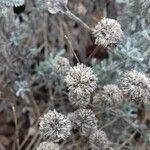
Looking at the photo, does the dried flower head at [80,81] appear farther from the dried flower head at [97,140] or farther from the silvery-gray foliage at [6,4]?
the silvery-gray foliage at [6,4]

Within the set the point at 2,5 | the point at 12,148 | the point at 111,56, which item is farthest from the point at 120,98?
the point at 12,148

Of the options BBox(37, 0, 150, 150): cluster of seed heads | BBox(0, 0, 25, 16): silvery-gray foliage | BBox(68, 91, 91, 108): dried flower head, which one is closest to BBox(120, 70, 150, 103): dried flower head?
BBox(37, 0, 150, 150): cluster of seed heads

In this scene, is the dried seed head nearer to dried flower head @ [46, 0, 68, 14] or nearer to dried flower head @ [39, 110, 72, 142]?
dried flower head @ [39, 110, 72, 142]

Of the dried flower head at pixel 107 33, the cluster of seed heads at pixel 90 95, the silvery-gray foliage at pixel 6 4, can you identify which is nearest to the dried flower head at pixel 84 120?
the cluster of seed heads at pixel 90 95

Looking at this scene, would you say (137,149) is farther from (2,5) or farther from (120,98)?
(2,5)

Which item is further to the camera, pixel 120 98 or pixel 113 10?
pixel 113 10

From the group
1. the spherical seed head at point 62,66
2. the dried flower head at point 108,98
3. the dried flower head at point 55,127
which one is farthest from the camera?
the spherical seed head at point 62,66
